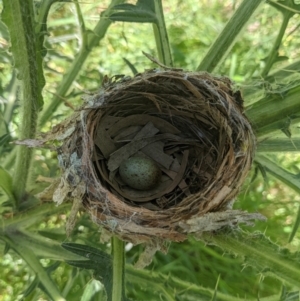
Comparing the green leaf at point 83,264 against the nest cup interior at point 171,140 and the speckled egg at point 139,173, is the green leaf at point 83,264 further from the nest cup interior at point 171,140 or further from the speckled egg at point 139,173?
the speckled egg at point 139,173

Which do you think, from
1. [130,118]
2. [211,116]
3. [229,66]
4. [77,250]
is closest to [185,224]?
[77,250]

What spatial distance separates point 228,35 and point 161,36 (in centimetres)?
11

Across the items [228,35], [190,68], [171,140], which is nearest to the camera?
[228,35]

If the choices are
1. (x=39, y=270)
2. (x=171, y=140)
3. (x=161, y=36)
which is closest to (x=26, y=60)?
(x=161, y=36)

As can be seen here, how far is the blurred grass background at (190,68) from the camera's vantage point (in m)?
1.40

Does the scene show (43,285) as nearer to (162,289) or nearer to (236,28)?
(162,289)

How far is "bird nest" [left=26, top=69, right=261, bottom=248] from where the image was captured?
2.38 ft

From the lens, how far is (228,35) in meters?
0.78

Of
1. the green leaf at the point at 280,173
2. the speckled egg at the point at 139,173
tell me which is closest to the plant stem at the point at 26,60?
the speckled egg at the point at 139,173

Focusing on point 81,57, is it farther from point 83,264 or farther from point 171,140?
point 83,264

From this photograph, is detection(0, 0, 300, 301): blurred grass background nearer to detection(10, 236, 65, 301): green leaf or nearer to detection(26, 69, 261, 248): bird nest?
detection(26, 69, 261, 248): bird nest

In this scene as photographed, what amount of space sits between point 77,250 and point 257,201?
0.92 meters

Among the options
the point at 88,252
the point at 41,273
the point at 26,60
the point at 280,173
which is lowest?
the point at 41,273

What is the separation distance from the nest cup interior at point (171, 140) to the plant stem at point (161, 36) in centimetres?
3
